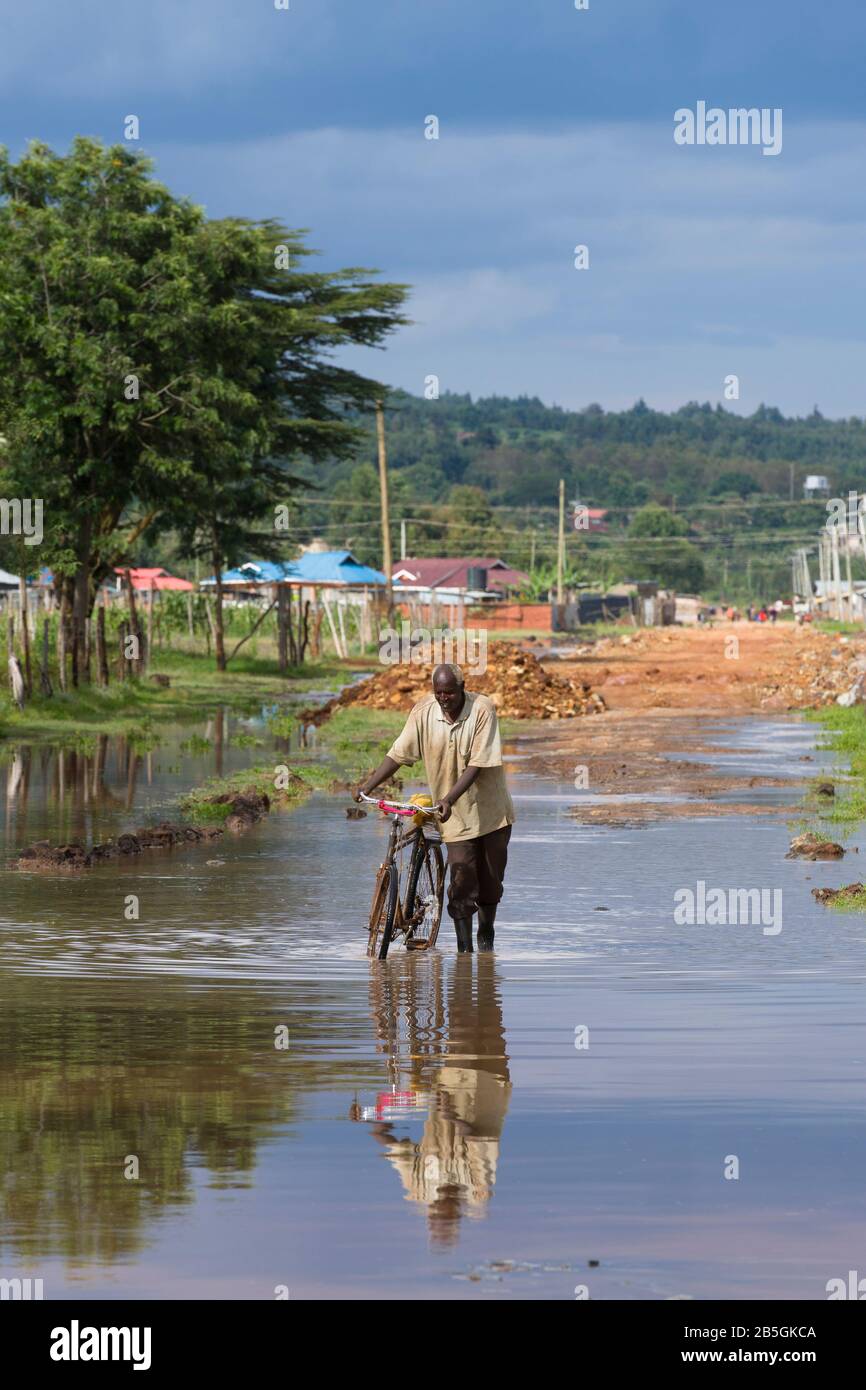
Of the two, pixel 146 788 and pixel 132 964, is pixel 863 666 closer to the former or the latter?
pixel 146 788

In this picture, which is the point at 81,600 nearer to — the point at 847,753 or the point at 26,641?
the point at 26,641

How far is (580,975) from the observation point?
11523 millimetres

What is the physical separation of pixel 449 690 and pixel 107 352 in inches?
937

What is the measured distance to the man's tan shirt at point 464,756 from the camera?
11.8m

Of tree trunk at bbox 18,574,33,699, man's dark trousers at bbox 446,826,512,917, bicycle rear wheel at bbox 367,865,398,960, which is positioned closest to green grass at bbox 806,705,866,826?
man's dark trousers at bbox 446,826,512,917

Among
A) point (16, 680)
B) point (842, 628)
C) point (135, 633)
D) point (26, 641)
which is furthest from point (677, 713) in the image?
point (842, 628)

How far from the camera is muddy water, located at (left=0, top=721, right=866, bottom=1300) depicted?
6.18 meters

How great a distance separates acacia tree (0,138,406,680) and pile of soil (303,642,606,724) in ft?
15.7

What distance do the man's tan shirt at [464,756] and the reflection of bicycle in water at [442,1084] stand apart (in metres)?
0.82

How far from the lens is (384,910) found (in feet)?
39.5

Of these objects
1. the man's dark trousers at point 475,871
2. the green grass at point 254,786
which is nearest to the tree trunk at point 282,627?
the green grass at point 254,786

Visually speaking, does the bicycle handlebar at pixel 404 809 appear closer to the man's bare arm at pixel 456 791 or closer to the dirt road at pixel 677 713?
the man's bare arm at pixel 456 791

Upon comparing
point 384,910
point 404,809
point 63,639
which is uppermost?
point 63,639

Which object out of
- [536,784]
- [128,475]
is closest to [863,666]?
[128,475]
